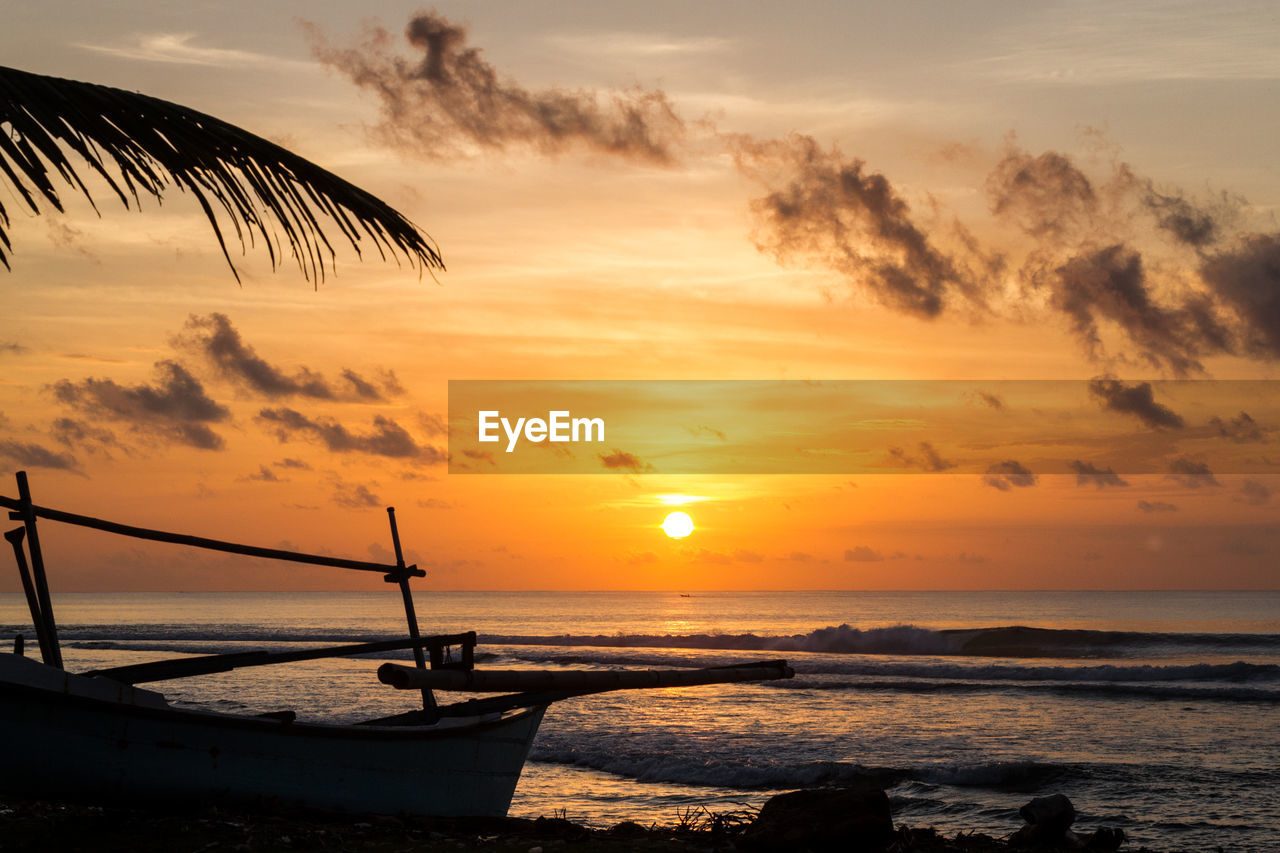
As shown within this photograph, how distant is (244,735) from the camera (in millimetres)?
8617

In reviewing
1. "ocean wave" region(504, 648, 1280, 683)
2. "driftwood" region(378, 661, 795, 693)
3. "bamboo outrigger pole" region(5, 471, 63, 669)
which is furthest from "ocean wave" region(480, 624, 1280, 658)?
"bamboo outrigger pole" region(5, 471, 63, 669)

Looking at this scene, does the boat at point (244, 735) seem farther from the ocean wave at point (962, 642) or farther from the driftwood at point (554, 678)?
the ocean wave at point (962, 642)

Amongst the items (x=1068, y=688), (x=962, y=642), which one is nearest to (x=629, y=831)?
(x=1068, y=688)

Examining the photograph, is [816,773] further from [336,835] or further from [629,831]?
[336,835]

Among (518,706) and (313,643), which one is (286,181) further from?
(313,643)

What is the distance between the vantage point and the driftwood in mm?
5871

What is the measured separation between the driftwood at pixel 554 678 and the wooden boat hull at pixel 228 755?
8.35 feet

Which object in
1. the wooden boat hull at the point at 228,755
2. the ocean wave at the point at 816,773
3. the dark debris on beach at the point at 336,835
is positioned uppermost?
the wooden boat hull at the point at 228,755

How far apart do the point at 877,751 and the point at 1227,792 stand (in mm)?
5612

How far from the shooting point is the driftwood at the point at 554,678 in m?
5.87

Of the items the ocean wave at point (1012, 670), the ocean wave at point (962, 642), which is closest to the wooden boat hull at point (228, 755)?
the ocean wave at point (1012, 670)

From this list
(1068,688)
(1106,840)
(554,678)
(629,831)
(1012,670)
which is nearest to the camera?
(554,678)

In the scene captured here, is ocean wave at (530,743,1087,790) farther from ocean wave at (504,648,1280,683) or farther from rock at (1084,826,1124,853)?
ocean wave at (504,648,1280,683)

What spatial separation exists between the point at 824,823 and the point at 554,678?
12.1 ft
